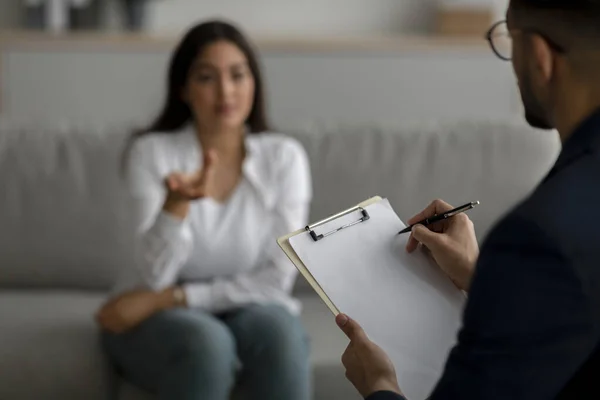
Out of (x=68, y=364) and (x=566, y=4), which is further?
(x=68, y=364)

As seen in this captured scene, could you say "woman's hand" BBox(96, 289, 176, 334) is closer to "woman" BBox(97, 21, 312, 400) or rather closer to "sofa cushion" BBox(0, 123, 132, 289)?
"woman" BBox(97, 21, 312, 400)

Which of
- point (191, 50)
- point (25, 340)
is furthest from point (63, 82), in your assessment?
point (25, 340)

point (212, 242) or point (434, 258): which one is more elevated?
point (434, 258)

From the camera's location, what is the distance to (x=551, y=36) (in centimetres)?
93

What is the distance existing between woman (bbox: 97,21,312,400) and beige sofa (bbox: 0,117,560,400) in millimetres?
150

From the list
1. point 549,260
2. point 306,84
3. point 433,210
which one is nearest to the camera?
point 549,260

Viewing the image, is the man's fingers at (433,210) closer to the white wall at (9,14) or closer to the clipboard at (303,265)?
the clipboard at (303,265)

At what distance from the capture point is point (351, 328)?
1.15 metres

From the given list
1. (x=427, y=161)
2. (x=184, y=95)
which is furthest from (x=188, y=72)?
(x=427, y=161)

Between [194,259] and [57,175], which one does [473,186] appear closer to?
[194,259]

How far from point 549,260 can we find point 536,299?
0.13 ft

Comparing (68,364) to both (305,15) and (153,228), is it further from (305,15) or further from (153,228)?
(305,15)

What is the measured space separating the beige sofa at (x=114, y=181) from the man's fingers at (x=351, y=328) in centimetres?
102

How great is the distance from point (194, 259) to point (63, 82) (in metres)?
1.52
